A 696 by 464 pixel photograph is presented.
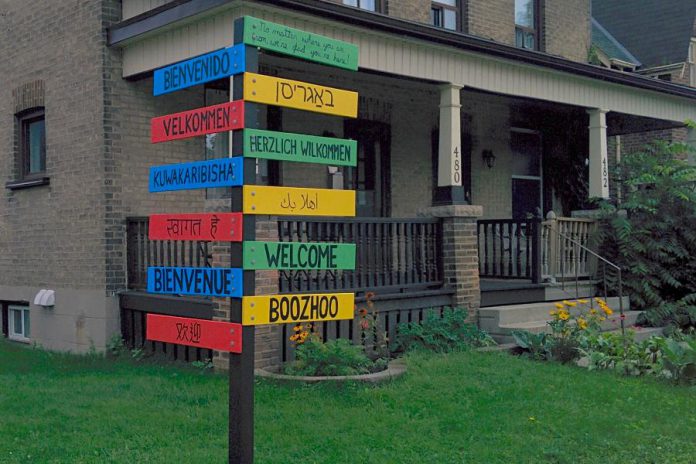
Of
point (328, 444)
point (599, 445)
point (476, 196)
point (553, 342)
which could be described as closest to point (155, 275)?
point (328, 444)

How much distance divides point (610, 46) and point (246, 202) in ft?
58.0

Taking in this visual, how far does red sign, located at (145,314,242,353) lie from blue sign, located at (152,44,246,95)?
1.34 metres

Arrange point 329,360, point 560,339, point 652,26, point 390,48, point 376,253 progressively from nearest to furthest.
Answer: point 329,360, point 560,339, point 376,253, point 390,48, point 652,26

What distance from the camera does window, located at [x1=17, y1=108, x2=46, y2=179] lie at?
11.3m

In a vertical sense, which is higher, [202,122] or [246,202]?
[202,122]

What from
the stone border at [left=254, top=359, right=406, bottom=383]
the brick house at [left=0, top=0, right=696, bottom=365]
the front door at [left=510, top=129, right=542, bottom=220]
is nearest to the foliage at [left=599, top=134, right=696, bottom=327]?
the brick house at [left=0, top=0, right=696, bottom=365]

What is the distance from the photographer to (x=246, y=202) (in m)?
4.33

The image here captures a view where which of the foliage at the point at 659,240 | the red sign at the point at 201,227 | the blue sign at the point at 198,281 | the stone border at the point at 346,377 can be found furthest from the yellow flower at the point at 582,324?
the red sign at the point at 201,227

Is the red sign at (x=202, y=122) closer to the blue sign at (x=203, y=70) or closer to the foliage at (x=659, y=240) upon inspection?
the blue sign at (x=203, y=70)

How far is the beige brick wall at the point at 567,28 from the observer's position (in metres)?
14.7

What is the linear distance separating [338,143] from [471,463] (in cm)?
223

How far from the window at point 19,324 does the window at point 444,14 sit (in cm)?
757

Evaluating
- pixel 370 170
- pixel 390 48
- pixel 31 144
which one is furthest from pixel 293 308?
pixel 31 144

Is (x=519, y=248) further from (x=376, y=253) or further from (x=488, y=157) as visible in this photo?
(x=488, y=157)
